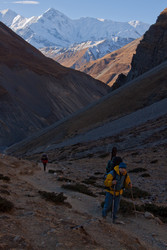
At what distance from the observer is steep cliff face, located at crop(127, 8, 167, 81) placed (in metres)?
76.8

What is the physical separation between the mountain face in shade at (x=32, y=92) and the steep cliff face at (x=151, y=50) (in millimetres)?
24924

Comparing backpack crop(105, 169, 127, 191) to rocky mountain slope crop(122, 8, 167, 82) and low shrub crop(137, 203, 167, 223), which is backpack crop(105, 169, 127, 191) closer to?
low shrub crop(137, 203, 167, 223)

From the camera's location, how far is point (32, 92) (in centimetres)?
8794

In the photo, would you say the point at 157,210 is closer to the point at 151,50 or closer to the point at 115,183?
the point at 115,183

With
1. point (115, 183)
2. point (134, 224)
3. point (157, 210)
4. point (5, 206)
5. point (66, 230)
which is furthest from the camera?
point (157, 210)

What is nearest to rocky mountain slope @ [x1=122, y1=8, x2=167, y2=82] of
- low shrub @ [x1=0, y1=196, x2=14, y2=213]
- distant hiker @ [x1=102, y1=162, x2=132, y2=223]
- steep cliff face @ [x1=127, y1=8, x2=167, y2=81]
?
steep cliff face @ [x1=127, y1=8, x2=167, y2=81]

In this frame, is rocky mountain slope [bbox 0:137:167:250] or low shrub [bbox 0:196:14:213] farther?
low shrub [bbox 0:196:14:213]

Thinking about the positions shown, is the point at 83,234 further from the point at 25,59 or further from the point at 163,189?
the point at 25,59

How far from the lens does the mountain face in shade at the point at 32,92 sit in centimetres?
7031

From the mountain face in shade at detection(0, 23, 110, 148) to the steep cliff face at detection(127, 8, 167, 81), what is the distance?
24924 mm

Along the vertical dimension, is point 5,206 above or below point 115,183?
below

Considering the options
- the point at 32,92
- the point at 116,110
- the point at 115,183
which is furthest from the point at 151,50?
the point at 115,183

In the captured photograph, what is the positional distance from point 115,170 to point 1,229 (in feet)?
11.5

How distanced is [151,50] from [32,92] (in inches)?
1512
